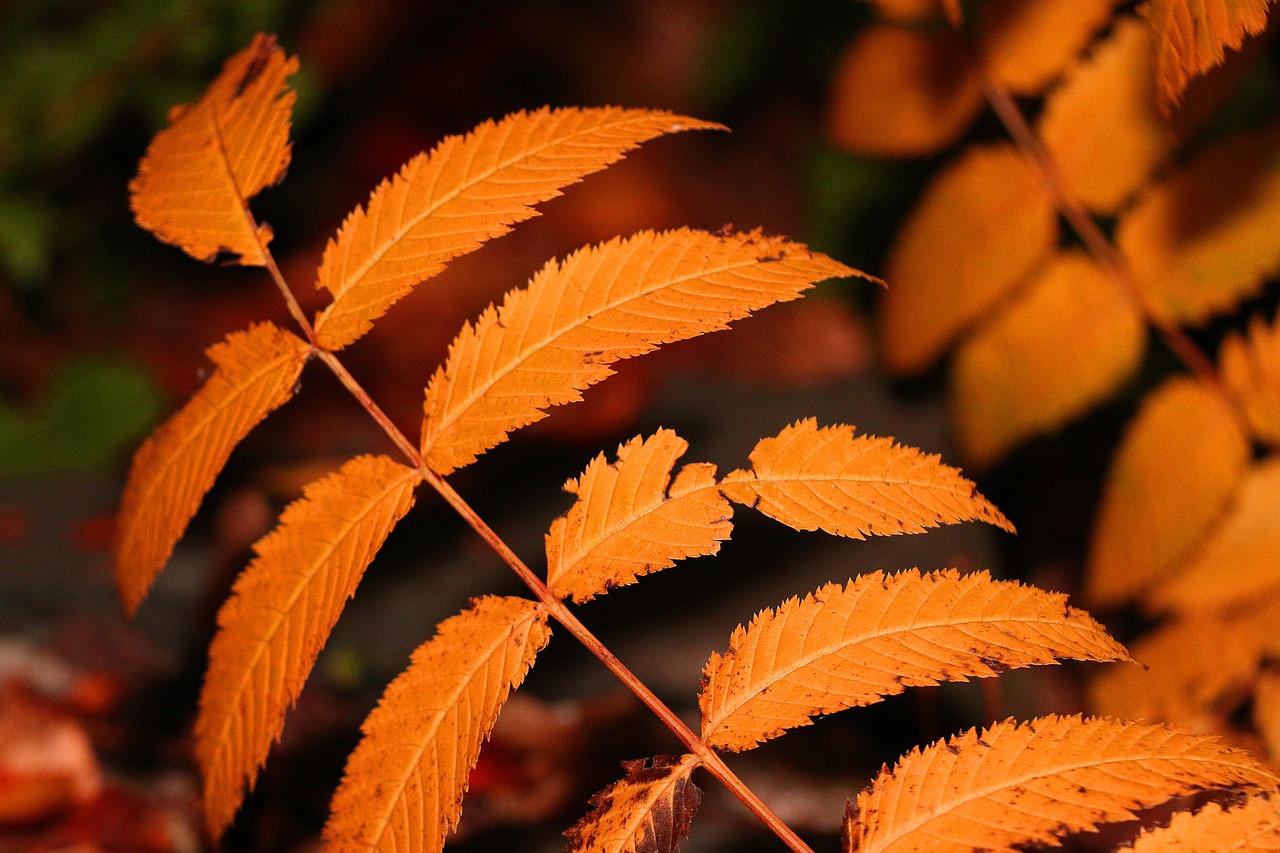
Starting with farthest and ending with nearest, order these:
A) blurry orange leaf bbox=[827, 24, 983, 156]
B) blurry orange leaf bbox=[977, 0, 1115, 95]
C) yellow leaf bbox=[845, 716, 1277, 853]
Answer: blurry orange leaf bbox=[827, 24, 983, 156] < blurry orange leaf bbox=[977, 0, 1115, 95] < yellow leaf bbox=[845, 716, 1277, 853]

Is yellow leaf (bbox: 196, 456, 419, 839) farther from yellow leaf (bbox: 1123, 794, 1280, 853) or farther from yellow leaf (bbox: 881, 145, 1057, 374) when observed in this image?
yellow leaf (bbox: 881, 145, 1057, 374)

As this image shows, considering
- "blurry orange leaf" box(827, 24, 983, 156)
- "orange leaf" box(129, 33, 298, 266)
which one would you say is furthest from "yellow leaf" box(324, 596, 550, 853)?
"blurry orange leaf" box(827, 24, 983, 156)

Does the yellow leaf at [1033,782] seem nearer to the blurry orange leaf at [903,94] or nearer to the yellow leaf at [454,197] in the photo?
the yellow leaf at [454,197]

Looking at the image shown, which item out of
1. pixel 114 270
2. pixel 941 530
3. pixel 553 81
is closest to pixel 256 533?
pixel 941 530

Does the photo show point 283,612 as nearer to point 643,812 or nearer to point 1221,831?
point 643,812

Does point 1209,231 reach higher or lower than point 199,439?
lower

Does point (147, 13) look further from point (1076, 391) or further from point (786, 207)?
point (1076, 391)

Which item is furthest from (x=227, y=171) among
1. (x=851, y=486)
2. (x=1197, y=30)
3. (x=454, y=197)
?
(x=1197, y=30)
